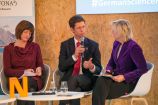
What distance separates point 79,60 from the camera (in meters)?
4.46

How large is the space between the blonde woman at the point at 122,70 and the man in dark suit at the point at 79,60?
285 mm

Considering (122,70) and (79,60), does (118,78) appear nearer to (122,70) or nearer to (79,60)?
(122,70)

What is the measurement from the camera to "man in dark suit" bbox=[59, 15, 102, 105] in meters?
4.33

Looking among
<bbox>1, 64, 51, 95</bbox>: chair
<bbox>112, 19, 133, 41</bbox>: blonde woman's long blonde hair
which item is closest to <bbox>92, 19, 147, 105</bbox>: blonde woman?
<bbox>112, 19, 133, 41</bbox>: blonde woman's long blonde hair

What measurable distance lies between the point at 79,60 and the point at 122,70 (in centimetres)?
54

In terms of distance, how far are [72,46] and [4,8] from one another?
128 centimetres

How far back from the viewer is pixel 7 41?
17.1ft

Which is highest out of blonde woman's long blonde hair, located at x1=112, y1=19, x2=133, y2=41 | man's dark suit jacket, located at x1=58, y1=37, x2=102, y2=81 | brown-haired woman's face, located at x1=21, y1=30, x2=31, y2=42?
blonde woman's long blonde hair, located at x1=112, y1=19, x2=133, y2=41

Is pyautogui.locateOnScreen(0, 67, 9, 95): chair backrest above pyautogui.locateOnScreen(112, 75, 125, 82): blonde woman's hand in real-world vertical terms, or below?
below

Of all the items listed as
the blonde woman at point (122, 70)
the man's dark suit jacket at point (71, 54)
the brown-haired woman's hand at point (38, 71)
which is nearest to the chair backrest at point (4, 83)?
the brown-haired woman's hand at point (38, 71)

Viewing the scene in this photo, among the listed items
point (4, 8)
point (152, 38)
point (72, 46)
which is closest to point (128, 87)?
point (72, 46)

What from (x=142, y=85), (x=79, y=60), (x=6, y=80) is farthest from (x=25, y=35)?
(x=142, y=85)

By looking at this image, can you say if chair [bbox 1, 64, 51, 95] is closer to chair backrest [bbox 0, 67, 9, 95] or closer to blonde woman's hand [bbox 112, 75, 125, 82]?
chair backrest [bbox 0, 67, 9, 95]

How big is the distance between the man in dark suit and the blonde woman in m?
0.29
